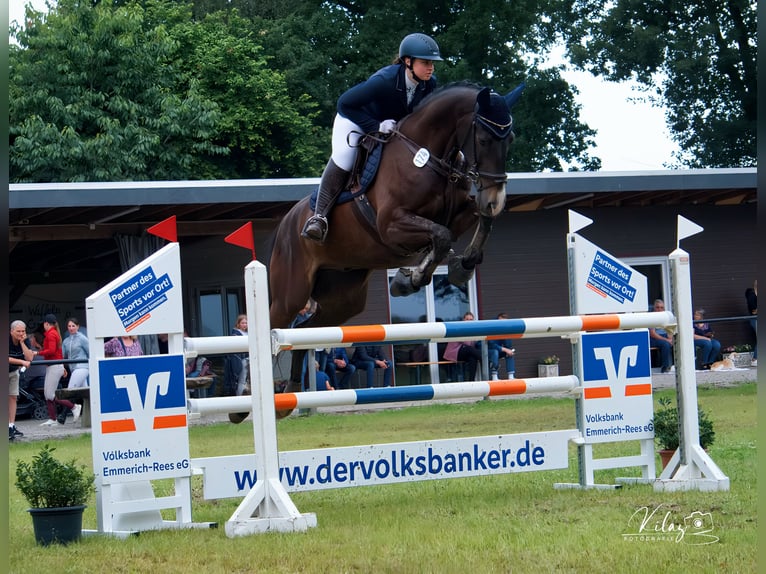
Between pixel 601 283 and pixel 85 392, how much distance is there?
6476 mm

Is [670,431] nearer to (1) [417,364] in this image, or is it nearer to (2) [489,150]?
(2) [489,150]

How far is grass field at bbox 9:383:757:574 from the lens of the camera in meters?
3.53

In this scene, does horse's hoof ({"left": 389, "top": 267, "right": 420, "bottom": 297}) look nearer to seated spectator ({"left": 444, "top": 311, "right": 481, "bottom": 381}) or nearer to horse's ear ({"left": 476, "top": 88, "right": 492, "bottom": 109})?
horse's ear ({"left": 476, "top": 88, "right": 492, "bottom": 109})

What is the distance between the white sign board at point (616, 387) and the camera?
5.39 metres

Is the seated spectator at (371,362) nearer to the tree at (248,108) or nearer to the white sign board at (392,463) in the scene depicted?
the white sign board at (392,463)

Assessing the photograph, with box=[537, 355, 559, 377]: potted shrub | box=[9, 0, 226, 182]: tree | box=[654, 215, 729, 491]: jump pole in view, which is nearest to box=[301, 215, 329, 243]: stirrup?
box=[654, 215, 729, 491]: jump pole

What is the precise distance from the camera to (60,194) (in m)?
12.2

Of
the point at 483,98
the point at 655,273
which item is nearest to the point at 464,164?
the point at 483,98

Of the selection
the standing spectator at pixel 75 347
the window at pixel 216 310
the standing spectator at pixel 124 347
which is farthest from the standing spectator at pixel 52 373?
the window at pixel 216 310

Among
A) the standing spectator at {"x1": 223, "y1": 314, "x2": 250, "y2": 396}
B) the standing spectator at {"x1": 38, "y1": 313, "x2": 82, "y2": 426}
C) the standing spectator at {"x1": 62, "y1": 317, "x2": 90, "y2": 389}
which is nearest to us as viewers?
the standing spectator at {"x1": 62, "y1": 317, "x2": 90, "y2": 389}

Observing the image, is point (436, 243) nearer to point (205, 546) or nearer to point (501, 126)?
point (501, 126)

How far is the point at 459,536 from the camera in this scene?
159 inches

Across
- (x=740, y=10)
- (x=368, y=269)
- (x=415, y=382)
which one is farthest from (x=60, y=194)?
(x=740, y=10)

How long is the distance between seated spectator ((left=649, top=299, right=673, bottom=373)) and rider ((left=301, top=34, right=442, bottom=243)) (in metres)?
9.52
